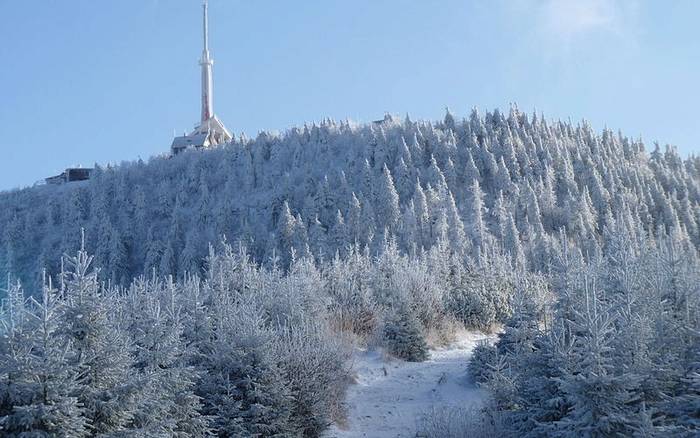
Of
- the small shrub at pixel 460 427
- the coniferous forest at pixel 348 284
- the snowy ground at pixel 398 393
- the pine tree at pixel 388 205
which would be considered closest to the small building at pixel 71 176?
the coniferous forest at pixel 348 284

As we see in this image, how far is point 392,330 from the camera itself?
70.0 ft

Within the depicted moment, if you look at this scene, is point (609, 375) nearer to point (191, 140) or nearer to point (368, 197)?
point (368, 197)

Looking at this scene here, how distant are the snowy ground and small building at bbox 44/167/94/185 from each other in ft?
255

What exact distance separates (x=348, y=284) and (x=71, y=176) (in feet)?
238

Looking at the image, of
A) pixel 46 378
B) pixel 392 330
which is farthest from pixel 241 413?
pixel 392 330

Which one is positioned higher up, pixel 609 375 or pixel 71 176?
pixel 71 176

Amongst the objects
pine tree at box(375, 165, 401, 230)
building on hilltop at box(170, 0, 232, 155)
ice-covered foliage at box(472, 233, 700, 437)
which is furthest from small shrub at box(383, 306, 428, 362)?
building on hilltop at box(170, 0, 232, 155)

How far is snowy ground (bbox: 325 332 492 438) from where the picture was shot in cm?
1488

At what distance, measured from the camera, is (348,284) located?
2744cm

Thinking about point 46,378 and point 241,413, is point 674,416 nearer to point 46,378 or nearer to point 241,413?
point 241,413

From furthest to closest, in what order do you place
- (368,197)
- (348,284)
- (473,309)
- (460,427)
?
(368,197), (473,309), (348,284), (460,427)

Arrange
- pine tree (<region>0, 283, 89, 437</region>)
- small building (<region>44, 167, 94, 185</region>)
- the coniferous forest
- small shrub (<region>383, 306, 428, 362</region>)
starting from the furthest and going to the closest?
small building (<region>44, 167, 94, 185</region>) → small shrub (<region>383, 306, 428, 362</region>) → the coniferous forest → pine tree (<region>0, 283, 89, 437</region>)

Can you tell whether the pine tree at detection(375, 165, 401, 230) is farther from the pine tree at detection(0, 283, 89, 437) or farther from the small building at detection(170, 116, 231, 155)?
the pine tree at detection(0, 283, 89, 437)

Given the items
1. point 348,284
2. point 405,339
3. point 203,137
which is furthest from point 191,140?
point 405,339
